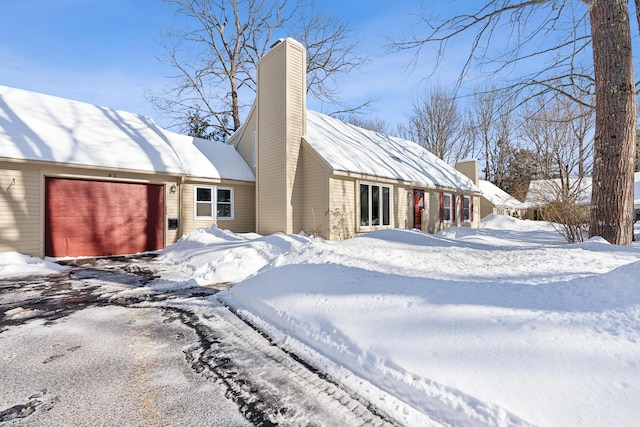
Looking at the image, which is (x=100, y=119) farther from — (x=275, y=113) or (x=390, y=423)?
(x=390, y=423)

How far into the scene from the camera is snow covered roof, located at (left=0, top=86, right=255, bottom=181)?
8.43 metres

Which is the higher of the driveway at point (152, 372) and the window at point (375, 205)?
the window at point (375, 205)

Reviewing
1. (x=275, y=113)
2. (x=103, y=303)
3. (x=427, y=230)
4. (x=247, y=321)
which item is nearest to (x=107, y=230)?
(x=103, y=303)

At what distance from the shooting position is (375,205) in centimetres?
1185

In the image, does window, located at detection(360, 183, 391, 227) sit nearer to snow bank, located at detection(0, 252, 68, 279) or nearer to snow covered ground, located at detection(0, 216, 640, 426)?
snow covered ground, located at detection(0, 216, 640, 426)

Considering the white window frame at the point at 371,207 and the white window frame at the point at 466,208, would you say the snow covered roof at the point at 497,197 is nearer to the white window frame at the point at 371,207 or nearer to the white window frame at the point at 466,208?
the white window frame at the point at 466,208

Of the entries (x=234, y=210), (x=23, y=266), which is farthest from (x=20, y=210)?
(x=234, y=210)

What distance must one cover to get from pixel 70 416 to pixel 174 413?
0.68 metres

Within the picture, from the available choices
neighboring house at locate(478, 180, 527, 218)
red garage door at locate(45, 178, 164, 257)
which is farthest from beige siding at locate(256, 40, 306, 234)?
neighboring house at locate(478, 180, 527, 218)

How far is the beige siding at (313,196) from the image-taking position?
33.5 ft

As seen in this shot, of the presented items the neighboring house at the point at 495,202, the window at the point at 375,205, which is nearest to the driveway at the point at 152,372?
the window at the point at 375,205

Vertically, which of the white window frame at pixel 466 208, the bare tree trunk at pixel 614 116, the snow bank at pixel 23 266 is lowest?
the snow bank at pixel 23 266

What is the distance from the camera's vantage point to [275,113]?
10.9 metres

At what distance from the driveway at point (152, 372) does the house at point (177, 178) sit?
16.9 feet
